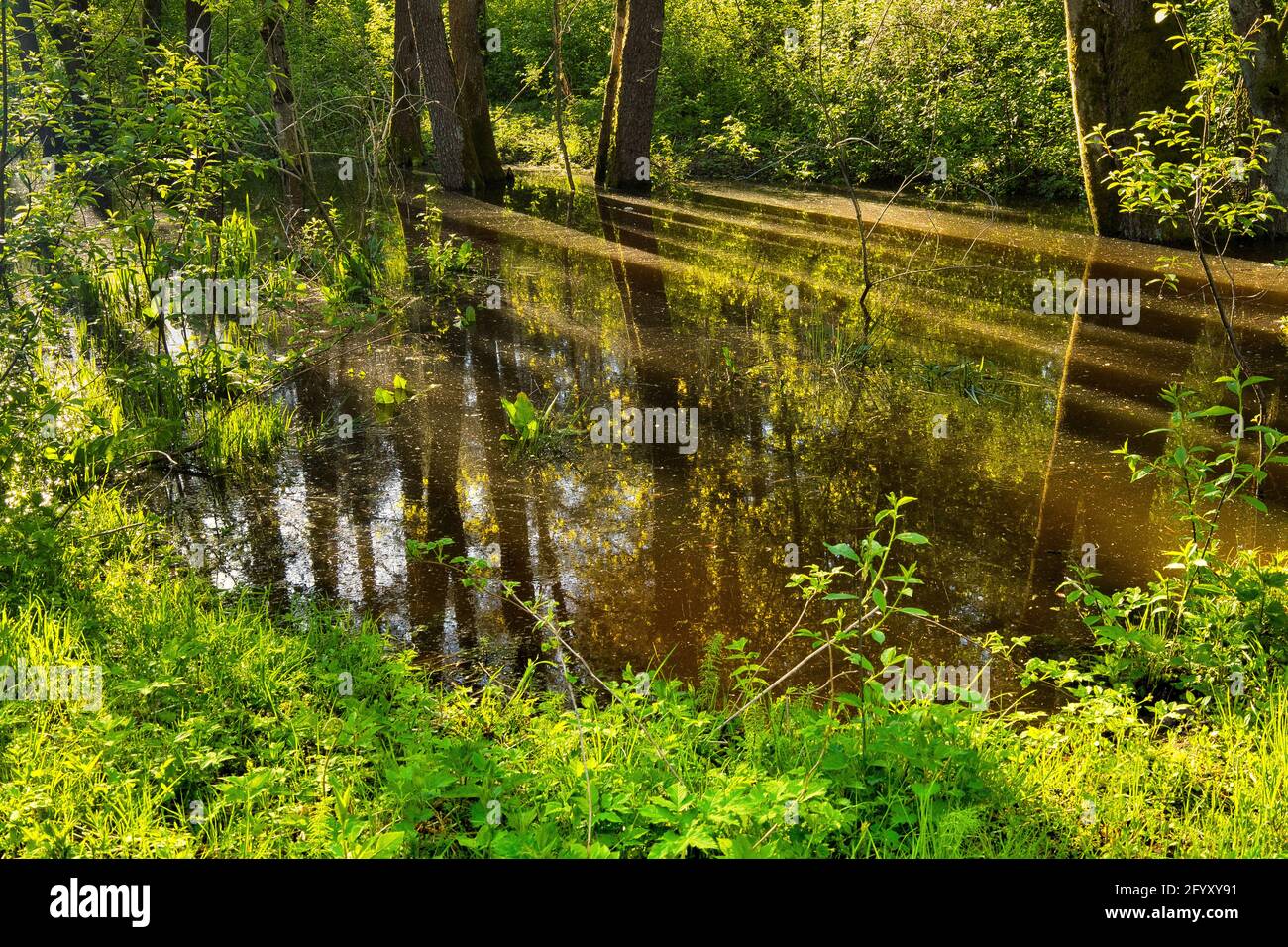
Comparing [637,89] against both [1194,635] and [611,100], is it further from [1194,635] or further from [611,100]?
[1194,635]

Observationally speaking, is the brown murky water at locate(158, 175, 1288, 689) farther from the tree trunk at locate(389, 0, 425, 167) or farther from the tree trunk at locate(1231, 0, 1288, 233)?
the tree trunk at locate(389, 0, 425, 167)

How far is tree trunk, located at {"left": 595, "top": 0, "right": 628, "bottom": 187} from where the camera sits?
1591cm

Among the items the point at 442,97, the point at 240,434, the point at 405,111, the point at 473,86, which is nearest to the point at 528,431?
the point at 240,434

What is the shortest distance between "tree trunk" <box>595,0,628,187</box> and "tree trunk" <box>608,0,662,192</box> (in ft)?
0.41

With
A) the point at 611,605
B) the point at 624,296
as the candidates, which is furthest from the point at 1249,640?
the point at 624,296

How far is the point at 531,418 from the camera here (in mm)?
6391

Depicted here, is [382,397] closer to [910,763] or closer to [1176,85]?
[910,763]

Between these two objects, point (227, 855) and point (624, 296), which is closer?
point (227, 855)

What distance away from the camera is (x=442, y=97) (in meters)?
16.6

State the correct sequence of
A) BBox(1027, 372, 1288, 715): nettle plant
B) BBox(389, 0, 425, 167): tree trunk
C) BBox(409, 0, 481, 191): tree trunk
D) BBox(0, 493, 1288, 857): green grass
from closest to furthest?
1. BBox(0, 493, 1288, 857): green grass
2. BBox(1027, 372, 1288, 715): nettle plant
3. BBox(409, 0, 481, 191): tree trunk
4. BBox(389, 0, 425, 167): tree trunk

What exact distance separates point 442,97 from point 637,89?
3174 millimetres

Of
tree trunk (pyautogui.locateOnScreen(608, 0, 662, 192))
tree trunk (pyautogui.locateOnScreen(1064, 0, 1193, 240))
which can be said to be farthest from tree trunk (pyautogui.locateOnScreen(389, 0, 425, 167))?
tree trunk (pyautogui.locateOnScreen(1064, 0, 1193, 240))

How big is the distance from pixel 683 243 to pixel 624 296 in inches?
113
